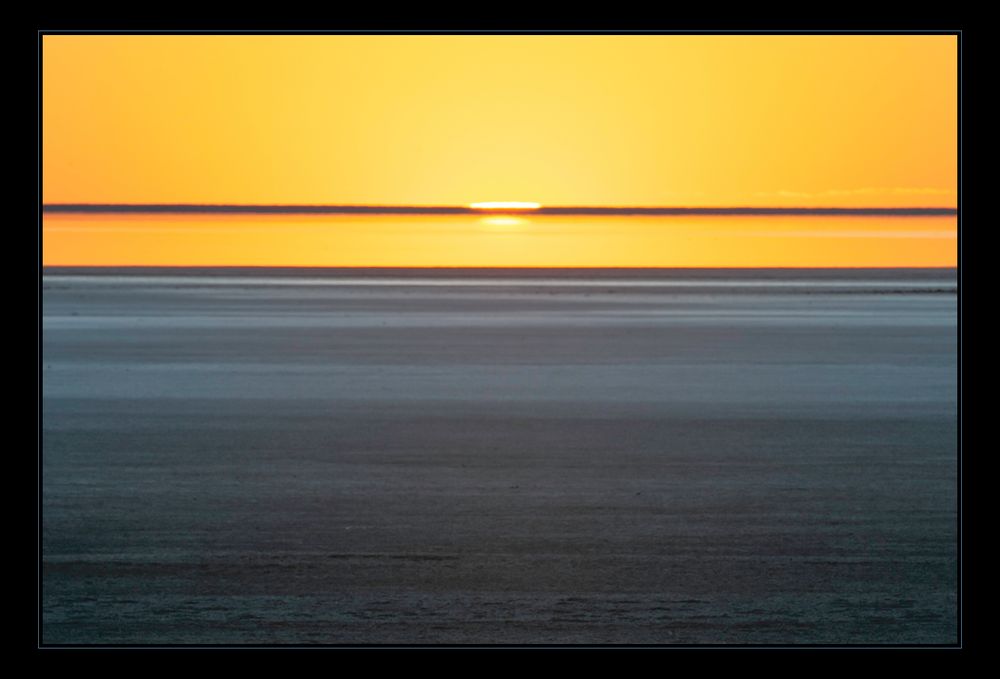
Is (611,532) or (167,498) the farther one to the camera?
(167,498)

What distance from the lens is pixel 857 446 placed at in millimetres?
9992

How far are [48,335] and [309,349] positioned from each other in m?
4.79

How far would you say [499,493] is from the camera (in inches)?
322

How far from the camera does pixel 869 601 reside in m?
6.05

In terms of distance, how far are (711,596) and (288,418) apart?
5.95 m

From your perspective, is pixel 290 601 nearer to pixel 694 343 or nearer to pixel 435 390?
pixel 435 390

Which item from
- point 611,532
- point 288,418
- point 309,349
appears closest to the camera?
point 611,532

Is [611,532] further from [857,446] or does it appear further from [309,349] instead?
[309,349]

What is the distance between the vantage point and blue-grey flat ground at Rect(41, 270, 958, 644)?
5844 millimetres

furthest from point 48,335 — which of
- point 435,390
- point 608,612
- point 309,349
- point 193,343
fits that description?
point 608,612

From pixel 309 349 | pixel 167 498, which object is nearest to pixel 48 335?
pixel 309 349

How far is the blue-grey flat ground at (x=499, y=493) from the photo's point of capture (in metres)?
5.84

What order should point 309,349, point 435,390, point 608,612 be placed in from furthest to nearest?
point 309,349 → point 435,390 → point 608,612

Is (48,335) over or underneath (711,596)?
over
